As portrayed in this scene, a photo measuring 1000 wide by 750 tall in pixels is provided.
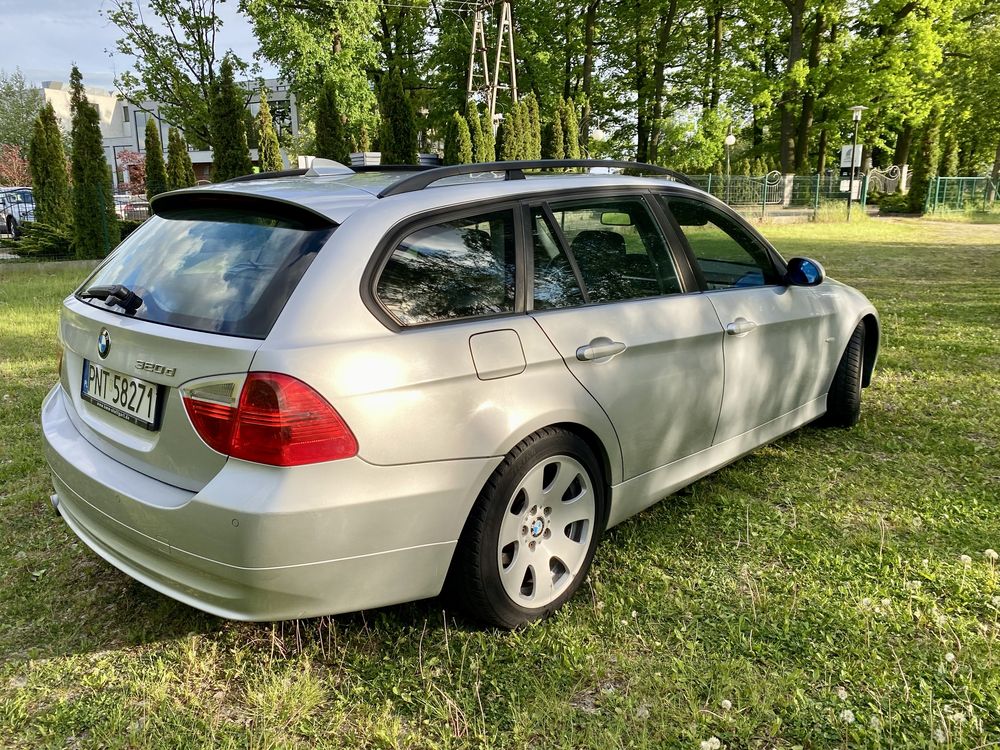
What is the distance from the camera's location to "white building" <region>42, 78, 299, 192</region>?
48.4 metres

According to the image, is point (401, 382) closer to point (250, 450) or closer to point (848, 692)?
point (250, 450)

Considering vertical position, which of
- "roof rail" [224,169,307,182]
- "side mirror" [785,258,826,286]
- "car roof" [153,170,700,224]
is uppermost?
"roof rail" [224,169,307,182]

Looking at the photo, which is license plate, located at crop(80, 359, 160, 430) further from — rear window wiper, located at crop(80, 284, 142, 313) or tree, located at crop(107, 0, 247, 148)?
tree, located at crop(107, 0, 247, 148)

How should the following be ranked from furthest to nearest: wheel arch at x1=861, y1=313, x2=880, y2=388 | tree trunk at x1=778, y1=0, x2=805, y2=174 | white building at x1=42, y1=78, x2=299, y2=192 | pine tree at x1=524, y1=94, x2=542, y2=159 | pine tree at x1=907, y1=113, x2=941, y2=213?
white building at x1=42, y1=78, x2=299, y2=192
pine tree at x1=907, y1=113, x2=941, y2=213
tree trunk at x1=778, y1=0, x2=805, y2=174
pine tree at x1=524, y1=94, x2=542, y2=159
wheel arch at x1=861, y1=313, x2=880, y2=388

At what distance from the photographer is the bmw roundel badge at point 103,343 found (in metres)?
2.46

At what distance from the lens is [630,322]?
9.46 ft

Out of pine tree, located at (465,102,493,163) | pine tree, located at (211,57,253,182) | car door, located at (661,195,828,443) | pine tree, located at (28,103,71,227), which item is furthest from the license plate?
pine tree, located at (465,102,493,163)

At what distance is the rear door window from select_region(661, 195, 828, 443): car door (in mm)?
1102

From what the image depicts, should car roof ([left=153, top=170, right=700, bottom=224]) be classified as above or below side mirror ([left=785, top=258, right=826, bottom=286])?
above

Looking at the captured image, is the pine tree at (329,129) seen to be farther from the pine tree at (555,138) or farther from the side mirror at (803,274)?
the side mirror at (803,274)

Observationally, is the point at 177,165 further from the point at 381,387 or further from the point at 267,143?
the point at 381,387

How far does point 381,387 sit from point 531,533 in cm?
86

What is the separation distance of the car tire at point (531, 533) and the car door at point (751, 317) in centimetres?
96

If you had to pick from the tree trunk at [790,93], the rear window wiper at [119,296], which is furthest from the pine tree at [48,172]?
the tree trunk at [790,93]
